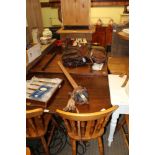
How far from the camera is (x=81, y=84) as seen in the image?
144cm

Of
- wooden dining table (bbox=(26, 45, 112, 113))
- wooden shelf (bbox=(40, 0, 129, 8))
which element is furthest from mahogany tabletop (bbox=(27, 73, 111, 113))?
wooden shelf (bbox=(40, 0, 129, 8))

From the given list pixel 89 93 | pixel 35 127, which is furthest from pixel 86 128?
pixel 35 127

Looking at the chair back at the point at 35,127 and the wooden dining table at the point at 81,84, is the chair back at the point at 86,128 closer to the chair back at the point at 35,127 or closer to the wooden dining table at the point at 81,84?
the wooden dining table at the point at 81,84

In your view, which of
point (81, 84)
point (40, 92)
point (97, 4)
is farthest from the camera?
point (97, 4)

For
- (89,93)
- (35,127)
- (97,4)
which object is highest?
(97,4)

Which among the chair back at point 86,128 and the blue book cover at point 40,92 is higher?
the blue book cover at point 40,92

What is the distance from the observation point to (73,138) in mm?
1292

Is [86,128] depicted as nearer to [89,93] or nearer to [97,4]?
[89,93]

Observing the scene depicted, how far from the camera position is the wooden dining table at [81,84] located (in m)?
1.19

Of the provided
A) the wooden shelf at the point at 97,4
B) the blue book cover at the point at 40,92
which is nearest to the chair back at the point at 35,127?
the blue book cover at the point at 40,92

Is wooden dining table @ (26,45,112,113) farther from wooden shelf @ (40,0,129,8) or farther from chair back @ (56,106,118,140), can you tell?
wooden shelf @ (40,0,129,8)

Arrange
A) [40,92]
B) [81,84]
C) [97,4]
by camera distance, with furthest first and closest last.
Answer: [97,4]
[81,84]
[40,92]
